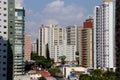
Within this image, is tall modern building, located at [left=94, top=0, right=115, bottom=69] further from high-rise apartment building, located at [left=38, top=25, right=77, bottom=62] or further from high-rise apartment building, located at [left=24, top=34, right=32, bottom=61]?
high-rise apartment building, located at [left=24, top=34, right=32, bottom=61]

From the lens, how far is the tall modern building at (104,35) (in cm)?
3806

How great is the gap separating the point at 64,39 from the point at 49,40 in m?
2.29

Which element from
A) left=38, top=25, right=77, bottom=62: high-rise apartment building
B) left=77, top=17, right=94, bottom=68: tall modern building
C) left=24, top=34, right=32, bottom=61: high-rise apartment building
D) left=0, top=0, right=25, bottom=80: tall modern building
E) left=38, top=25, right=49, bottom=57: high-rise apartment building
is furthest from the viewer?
left=38, top=25, right=49, bottom=57: high-rise apartment building

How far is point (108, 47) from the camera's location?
126 ft

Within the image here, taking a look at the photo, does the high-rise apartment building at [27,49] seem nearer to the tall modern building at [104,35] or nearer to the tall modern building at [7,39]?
the tall modern building at [104,35]

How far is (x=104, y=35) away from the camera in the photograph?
38750mm

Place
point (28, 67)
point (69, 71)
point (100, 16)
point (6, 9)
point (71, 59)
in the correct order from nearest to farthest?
point (6, 9) < point (69, 71) < point (100, 16) < point (28, 67) < point (71, 59)

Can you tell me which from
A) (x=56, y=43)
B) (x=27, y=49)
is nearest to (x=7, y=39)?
(x=56, y=43)

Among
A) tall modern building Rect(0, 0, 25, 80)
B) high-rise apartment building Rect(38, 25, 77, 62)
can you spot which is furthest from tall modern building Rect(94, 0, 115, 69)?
tall modern building Rect(0, 0, 25, 80)

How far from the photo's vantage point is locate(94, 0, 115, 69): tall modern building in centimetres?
3806

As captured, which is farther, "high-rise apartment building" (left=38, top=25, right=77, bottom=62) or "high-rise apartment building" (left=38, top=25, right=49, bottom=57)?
"high-rise apartment building" (left=38, top=25, right=49, bottom=57)

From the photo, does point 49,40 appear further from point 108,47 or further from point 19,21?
point 19,21

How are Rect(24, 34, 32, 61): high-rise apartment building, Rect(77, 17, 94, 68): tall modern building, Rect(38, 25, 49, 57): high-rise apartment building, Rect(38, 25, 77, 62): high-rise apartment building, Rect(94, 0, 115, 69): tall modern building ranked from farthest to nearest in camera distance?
Rect(38, 25, 49, 57): high-rise apartment building → Rect(24, 34, 32, 61): high-rise apartment building → Rect(38, 25, 77, 62): high-rise apartment building → Rect(77, 17, 94, 68): tall modern building → Rect(94, 0, 115, 69): tall modern building

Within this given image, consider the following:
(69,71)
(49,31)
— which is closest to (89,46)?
(69,71)
